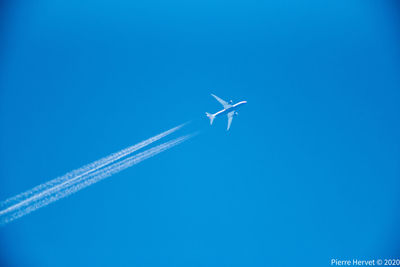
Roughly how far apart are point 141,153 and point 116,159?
2.47 metres

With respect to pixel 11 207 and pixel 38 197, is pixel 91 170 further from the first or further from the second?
pixel 11 207

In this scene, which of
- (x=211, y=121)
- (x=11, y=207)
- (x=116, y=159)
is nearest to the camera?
(x=11, y=207)

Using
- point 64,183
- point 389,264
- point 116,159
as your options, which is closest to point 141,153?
point 116,159

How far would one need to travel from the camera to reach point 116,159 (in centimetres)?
2483

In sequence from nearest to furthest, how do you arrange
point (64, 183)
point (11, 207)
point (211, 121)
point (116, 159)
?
1. point (11, 207)
2. point (64, 183)
3. point (116, 159)
4. point (211, 121)

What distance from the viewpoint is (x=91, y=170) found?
2384 cm

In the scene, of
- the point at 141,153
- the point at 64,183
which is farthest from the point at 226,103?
the point at 64,183

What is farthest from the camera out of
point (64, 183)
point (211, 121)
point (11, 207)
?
point (211, 121)

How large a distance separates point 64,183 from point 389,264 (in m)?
32.3

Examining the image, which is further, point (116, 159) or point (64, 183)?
point (116, 159)

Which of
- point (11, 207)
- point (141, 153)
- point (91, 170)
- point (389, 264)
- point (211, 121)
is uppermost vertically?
point (211, 121)

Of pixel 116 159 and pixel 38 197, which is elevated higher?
pixel 116 159

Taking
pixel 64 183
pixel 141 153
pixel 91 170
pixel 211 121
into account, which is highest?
pixel 211 121

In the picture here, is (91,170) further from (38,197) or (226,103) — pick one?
(226,103)
